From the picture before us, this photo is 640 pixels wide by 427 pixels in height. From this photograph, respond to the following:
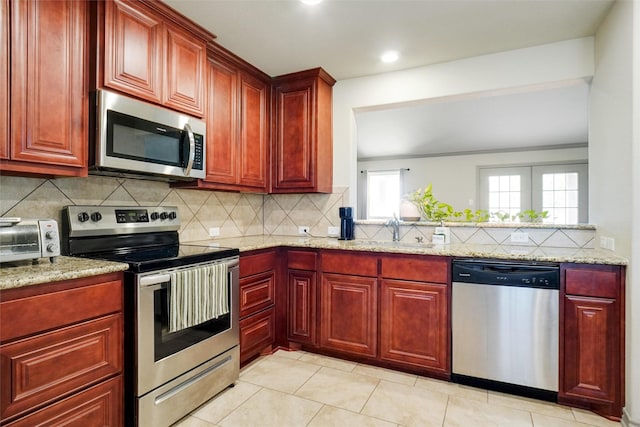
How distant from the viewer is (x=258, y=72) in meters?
3.10

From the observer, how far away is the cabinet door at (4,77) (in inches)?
56.3

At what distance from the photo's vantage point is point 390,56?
2762mm

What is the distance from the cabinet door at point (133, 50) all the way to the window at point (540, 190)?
18.6 ft

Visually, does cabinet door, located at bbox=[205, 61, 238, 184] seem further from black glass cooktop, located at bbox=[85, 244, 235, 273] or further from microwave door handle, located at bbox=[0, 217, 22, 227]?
microwave door handle, located at bbox=[0, 217, 22, 227]

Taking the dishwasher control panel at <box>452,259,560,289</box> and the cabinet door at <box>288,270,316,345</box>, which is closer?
the dishwasher control panel at <box>452,259,560,289</box>

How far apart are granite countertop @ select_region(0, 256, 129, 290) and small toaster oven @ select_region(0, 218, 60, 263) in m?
0.05

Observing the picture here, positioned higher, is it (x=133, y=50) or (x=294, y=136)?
(x=133, y=50)

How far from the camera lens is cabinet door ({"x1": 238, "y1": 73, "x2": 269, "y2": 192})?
294 centimetres

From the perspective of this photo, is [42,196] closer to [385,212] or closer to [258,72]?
[258,72]

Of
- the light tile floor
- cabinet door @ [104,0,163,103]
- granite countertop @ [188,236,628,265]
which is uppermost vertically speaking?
cabinet door @ [104,0,163,103]

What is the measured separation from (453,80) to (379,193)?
434 centimetres

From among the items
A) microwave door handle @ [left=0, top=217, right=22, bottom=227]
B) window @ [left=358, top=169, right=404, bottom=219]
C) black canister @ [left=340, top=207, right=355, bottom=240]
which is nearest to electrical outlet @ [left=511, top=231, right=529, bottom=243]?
black canister @ [left=340, top=207, right=355, bottom=240]

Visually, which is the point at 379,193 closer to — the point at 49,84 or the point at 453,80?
the point at 453,80

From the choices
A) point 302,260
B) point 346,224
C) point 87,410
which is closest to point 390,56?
point 346,224
